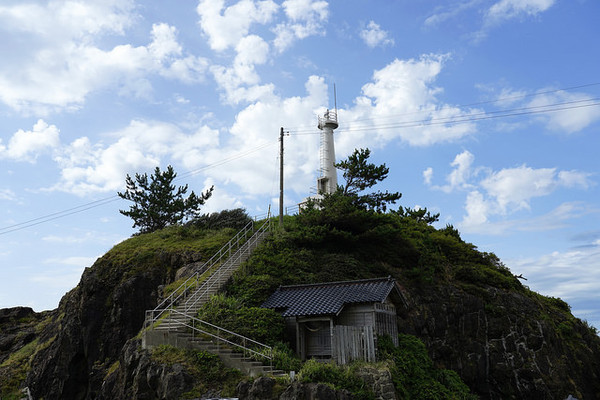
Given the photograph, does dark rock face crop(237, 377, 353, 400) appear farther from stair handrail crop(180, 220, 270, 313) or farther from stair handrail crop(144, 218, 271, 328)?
stair handrail crop(180, 220, 270, 313)

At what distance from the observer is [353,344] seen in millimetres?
20391

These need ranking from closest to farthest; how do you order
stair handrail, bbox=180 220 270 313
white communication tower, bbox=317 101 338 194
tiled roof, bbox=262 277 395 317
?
tiled roof, bbox=262 277 395 317
stair handrail, bbox=180 220 270 313
white communication tower, bbox=317 101 338 194

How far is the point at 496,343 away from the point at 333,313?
13.2 meters

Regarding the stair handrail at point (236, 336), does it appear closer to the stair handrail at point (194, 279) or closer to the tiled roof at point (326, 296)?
the stair handrail at point (194, 279)

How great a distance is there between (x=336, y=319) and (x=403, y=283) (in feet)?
28.9

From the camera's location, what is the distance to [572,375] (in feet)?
101

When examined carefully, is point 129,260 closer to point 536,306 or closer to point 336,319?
point 336,319

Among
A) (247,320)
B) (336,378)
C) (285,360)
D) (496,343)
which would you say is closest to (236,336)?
(247,320)

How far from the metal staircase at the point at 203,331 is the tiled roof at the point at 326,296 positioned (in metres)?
2.73

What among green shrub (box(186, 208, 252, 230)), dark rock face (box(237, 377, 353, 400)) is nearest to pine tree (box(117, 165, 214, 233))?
green shrub (box(186, 208, 252, 230))

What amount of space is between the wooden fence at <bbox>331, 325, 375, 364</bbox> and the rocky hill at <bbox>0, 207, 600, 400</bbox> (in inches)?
169

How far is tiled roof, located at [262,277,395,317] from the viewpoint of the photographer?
22.3 metres

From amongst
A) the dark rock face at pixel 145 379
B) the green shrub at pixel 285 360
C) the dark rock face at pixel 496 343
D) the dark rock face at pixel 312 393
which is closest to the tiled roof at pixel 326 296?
the green shrub at pixel 285 360

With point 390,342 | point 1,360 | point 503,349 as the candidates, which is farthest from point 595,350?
point 1,360
